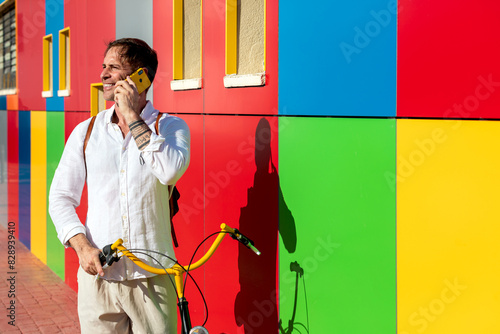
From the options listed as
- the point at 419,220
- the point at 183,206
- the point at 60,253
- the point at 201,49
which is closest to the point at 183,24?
the point at 201,49

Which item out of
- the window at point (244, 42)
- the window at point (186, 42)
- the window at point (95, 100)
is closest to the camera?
the window at point (244, 42)

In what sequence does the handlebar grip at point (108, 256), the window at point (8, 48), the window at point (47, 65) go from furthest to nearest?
1. the window at point (8, 48)
2. the window at point (47, 65)
3. the handlebar grip at point (108, 256)

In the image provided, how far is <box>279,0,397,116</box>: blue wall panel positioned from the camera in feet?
10.5

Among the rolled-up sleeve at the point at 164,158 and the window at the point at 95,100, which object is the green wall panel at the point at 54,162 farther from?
the rolled-up sleeve at the point at 164,158

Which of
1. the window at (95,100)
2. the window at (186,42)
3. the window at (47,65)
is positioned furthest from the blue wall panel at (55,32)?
the window at (186,42)

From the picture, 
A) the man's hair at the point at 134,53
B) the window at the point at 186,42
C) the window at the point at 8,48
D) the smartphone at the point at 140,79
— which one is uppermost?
the window at the point at 8,48

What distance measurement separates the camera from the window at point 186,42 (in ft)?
17.4

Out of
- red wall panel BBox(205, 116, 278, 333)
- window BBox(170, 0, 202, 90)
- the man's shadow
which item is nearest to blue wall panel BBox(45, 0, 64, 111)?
window BBox(170, 0, 202, 90)

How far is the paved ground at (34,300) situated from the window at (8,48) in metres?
3.84

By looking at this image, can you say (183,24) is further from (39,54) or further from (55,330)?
(39,54)

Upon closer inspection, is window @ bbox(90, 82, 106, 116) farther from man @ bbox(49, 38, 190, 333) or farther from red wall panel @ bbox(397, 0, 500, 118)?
red wall panel @ bbox(397, 0, 500, 118)

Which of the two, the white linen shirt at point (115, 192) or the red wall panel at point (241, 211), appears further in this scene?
the red wall panel at point (241, 211)

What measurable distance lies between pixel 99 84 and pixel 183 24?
6.82ft

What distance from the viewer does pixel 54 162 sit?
28.8ft
